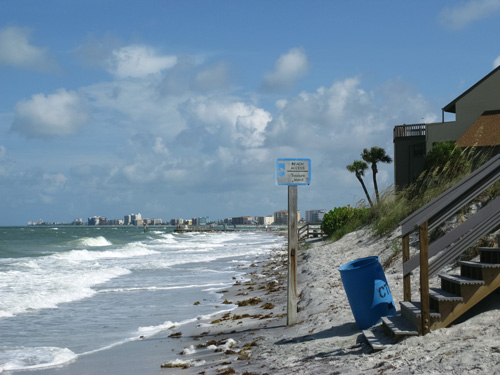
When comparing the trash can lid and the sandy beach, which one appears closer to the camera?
the sandy beach

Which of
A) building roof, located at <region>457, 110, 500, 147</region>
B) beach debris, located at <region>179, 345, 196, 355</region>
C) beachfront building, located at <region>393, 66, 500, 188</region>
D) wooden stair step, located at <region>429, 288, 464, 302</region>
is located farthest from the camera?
beachfront building, located at <region>393, 66, 500, 188</region>

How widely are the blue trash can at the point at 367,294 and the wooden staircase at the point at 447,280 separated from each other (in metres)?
0.21

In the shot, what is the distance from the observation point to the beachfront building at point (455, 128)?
30.6 metres

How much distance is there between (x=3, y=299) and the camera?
14.1 m

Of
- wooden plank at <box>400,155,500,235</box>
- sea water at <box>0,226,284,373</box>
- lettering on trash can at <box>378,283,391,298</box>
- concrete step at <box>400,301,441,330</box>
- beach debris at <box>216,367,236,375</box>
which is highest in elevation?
wooden plank at <box>400,155,500,235</box>

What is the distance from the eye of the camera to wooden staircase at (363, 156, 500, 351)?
6.23 metres

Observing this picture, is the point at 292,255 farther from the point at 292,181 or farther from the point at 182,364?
the point at 182,364

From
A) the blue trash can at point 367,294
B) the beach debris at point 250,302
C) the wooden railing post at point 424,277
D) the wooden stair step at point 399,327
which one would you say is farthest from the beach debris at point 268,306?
the wooden railing post at point 424,277

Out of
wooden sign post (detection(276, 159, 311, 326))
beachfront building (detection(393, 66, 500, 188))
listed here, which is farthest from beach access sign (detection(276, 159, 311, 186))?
beachfront building (detection(393, 66, 500, 188))

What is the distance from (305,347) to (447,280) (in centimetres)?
187

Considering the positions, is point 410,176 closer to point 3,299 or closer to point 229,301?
point 229,301

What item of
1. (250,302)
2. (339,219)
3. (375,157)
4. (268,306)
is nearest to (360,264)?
(268,306)

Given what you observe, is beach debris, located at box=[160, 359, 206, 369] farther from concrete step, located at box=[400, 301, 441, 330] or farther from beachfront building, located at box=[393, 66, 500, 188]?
beachfront building, located at box=[393, 66, 500, 188]

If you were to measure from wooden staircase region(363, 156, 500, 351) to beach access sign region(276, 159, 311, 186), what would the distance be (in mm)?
1981
